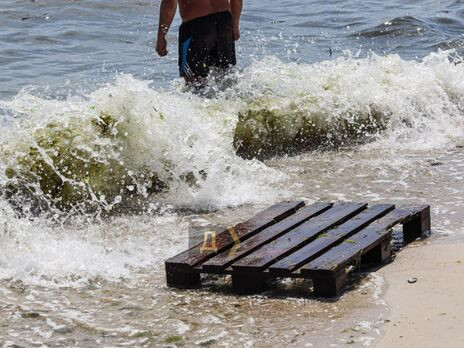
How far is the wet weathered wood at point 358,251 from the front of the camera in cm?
545

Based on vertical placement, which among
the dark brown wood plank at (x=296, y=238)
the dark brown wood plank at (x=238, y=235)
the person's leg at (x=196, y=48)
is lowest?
the dark brown wood plank at (x=238, y=235)

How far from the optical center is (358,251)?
18.7 feet

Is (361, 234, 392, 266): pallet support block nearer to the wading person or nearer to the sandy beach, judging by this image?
the sandy beach

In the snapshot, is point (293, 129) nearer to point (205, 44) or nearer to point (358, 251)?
point (205, 44)

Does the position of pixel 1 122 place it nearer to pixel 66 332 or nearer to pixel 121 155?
Result: pixel 121 155

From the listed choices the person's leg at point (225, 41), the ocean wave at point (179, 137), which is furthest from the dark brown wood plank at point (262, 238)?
the person's leg at point (225, 41)

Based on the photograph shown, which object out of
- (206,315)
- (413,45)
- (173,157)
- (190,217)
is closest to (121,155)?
(173,157)

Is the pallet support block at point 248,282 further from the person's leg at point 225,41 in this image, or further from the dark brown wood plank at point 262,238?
the person's leg at point 225,41

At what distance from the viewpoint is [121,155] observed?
26.5 feet

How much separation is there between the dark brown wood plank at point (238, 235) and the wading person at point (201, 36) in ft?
9.79

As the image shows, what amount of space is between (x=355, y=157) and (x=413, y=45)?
7155 millimetres

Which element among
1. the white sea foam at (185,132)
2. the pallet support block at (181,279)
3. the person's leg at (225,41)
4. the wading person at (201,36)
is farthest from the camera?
the person's leg at (225,41)

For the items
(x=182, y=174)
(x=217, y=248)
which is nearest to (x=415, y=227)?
(x=217, y=248)

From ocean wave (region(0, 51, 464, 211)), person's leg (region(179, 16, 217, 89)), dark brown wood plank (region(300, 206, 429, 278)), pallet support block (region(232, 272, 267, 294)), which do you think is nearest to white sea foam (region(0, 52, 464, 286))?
ocean wave (region(0, 51, 464, 211))
